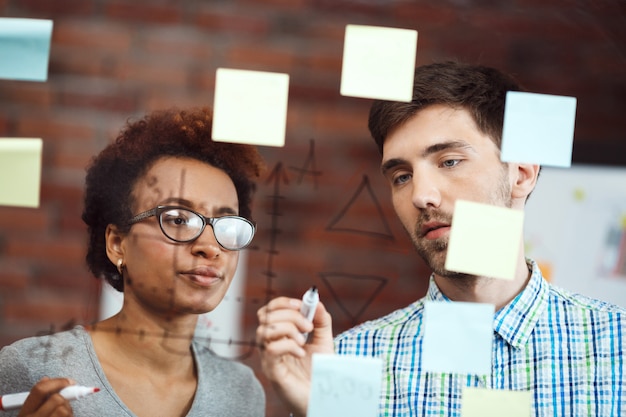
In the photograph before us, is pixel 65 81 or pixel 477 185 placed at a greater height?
pixel 65 81

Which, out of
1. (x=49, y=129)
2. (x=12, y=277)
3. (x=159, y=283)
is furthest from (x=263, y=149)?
(x=12, y=277)

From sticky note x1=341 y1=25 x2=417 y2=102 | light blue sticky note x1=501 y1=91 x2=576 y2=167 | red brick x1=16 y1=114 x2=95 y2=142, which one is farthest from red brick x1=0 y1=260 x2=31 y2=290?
light blue sticky note x1=501 y1=91 x2=576 y2=167

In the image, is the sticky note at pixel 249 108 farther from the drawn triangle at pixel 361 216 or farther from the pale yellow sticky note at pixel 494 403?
the pale yellow sticky note at pixel 494 403

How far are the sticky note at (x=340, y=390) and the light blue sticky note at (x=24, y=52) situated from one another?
0.76m

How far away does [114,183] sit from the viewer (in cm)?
147

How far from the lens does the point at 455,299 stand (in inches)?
57.6

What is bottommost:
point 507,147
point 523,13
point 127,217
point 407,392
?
A: point 407,392

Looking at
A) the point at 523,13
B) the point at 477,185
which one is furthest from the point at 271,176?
the point at 523,13

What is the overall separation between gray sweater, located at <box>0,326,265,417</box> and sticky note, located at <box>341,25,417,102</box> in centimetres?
57

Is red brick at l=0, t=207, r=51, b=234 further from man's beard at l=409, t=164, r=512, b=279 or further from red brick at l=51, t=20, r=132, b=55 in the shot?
man's beard at l=409, t=164, r=512, b=279

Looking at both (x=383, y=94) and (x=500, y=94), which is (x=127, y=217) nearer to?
(x=383, y=94)

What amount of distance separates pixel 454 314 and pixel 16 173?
34.2 inches

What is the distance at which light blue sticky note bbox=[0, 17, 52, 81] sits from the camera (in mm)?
1513

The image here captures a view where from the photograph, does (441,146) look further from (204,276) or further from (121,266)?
(121,266)
